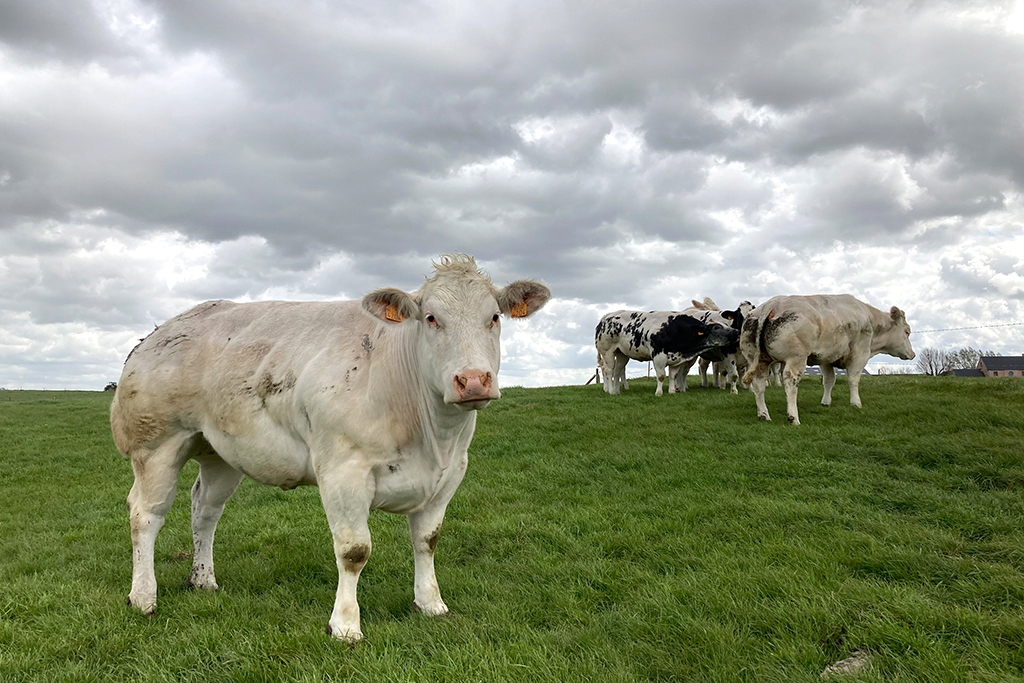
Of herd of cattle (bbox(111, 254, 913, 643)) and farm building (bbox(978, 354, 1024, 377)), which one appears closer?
herd of cattle (bbox(111, 254, 913, 643))

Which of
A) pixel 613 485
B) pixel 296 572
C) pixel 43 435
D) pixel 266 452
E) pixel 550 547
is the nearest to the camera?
pixel 266 452

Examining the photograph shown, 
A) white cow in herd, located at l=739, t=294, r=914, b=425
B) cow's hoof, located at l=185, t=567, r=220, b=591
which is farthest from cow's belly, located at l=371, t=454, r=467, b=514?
white cow in herd, located at l=739, t=294, r=914, b=425

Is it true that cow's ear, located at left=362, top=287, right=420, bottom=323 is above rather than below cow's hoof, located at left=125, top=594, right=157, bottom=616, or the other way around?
above

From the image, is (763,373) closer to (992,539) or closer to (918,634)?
(992,539)

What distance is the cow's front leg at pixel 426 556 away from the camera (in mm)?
5379

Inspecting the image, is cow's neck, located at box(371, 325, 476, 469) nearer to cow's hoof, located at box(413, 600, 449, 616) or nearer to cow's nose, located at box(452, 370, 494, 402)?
cow's nose, located at box(452, 370, 494, 402)

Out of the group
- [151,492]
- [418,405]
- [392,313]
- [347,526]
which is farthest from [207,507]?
[392,313]

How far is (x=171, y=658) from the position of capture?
14.9ft

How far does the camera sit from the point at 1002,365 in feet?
211

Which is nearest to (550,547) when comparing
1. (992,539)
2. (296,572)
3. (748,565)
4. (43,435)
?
(748,565)

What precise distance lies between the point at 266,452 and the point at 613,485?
635 centimetres

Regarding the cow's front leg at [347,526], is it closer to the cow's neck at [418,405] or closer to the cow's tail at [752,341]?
the cow's neck at [418,405]

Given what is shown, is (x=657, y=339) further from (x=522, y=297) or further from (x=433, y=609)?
(x=433, y=609)

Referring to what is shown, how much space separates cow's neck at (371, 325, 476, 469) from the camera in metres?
4.94
